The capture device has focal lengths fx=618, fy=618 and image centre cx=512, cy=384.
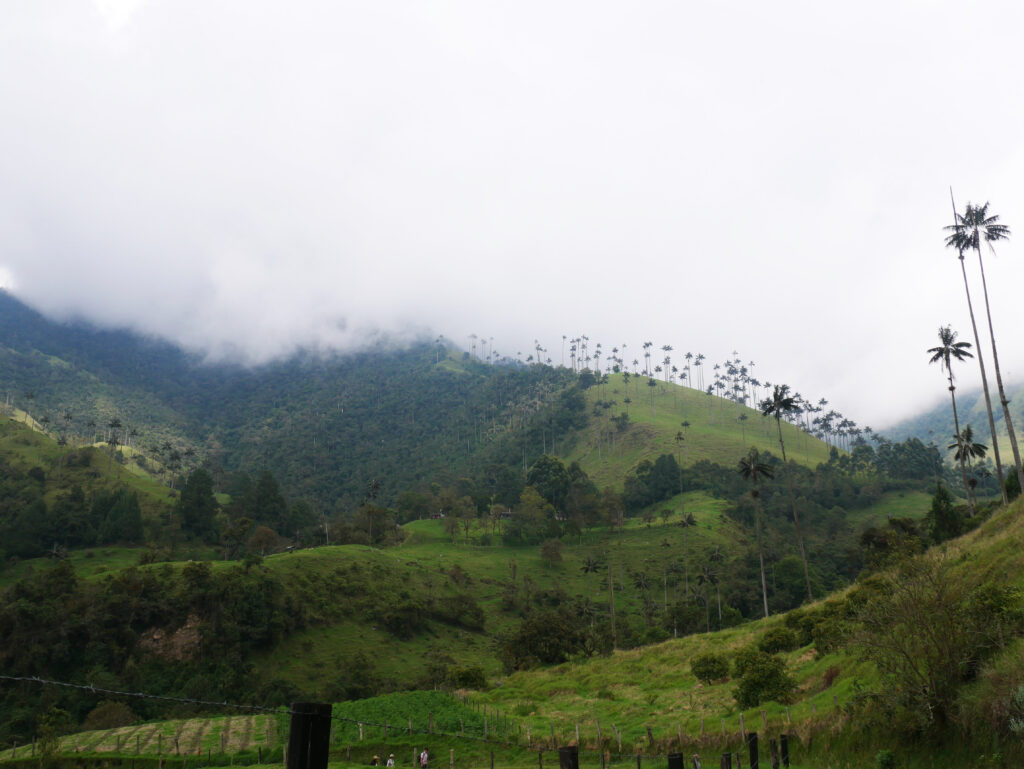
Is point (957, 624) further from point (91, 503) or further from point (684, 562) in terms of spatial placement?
point (91, 503)

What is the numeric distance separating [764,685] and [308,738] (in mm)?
30833

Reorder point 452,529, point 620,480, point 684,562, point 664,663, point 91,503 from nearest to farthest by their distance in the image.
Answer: point 664,663 → point 684,562 → point 91,503 → point 452,529 → point 620,480

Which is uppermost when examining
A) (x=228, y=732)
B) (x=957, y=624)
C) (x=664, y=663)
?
(x=957, y=624)

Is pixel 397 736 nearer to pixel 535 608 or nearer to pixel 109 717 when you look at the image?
pixel 109 717

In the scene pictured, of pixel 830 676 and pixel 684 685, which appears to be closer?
pixel 830 676

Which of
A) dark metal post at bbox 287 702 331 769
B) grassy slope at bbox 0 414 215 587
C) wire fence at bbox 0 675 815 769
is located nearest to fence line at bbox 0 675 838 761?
wire fence at bbox 0 675 815 769

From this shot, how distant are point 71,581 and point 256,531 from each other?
4412 centimetres

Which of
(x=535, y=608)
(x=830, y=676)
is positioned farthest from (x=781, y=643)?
(x=535, y=608)

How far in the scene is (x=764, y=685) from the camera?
3095 centimetres

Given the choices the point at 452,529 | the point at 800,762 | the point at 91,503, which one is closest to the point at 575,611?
the point at 452,529

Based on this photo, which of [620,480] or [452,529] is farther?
[620,480]

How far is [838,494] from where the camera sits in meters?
160

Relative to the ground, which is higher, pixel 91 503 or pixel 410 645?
pixel 91 503

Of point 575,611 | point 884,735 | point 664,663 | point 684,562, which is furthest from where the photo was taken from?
point 684,562
